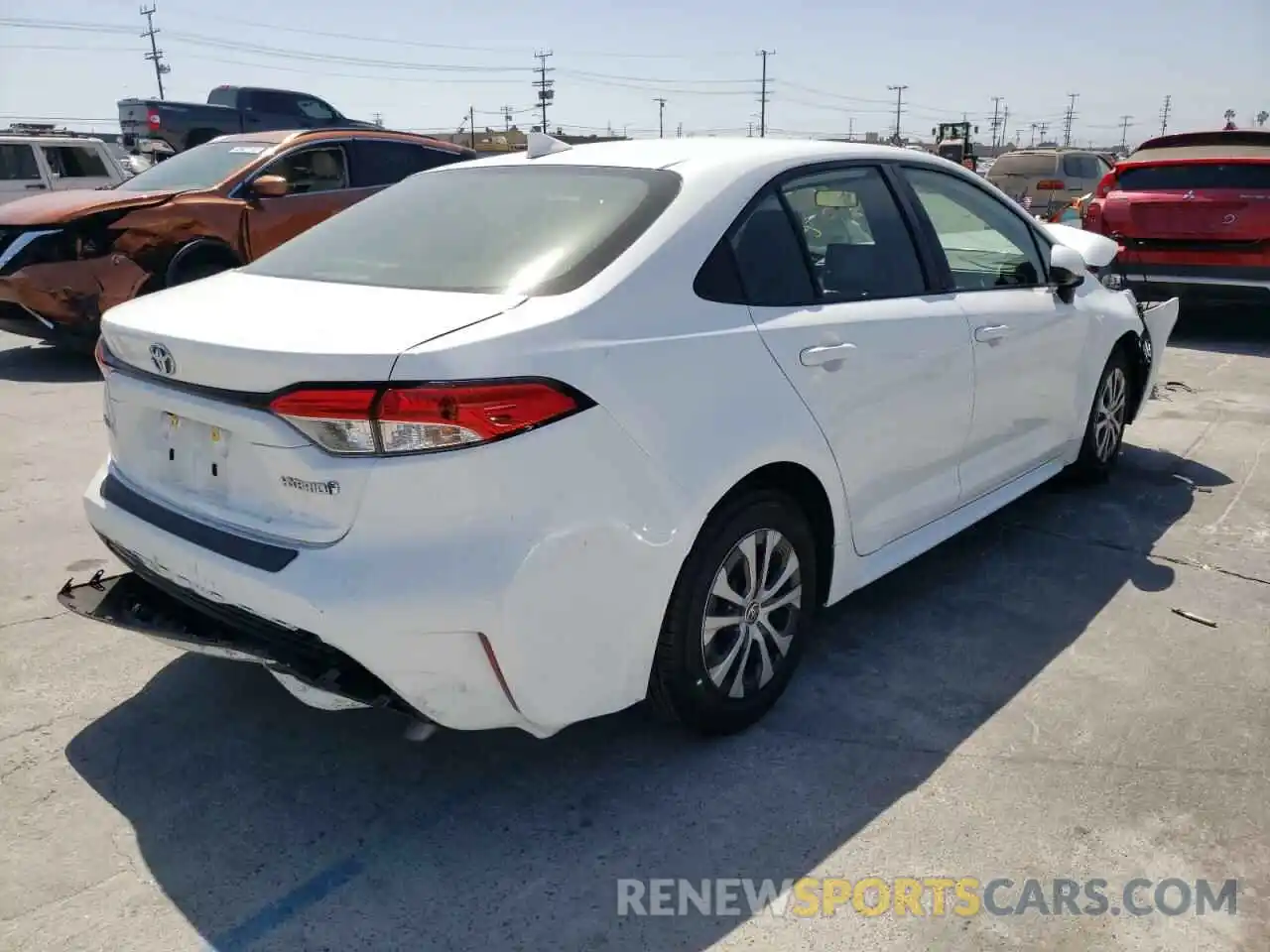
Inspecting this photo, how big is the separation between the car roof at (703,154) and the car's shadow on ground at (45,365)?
17.3 ft

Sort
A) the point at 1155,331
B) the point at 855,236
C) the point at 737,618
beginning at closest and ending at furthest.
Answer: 1. the point at 737,618
2. the point at 855,236
3. the point at 1155,331

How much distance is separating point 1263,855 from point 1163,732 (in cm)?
56

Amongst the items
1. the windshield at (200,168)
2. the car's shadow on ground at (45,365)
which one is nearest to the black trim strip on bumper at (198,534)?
the car's shadow on ground at (45,365)

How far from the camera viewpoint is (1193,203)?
8742 mm

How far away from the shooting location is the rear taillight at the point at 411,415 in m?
2.21

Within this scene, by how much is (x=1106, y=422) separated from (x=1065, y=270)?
104 centimetres

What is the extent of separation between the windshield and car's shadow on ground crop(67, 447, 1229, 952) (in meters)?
5.65

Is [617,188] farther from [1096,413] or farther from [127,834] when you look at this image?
[1096,413]

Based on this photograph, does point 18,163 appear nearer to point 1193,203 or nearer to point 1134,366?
point 1193,203

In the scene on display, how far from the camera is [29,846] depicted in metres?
2.54

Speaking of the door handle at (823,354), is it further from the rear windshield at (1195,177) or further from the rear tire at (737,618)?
the rear windshield at (1195,177)

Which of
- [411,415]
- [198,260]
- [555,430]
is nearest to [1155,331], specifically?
[555,430]

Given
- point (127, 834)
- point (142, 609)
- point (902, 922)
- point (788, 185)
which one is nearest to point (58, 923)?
point (127, 834)

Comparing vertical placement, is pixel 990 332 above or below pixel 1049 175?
above
